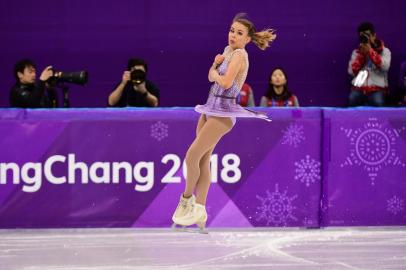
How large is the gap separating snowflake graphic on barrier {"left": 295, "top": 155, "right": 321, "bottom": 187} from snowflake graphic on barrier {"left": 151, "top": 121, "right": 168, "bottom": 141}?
122 centimetres

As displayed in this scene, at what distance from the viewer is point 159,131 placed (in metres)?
7.52

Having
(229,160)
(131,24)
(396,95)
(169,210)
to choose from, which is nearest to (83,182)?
(169,210)

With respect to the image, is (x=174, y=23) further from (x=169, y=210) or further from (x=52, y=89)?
(x=169, y=210)

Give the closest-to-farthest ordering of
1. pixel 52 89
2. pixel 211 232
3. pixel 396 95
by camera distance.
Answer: pixel 211 232 < pixel 52 89 < pixel 396 95

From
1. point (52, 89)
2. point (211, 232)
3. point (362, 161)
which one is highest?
point (52, 89)

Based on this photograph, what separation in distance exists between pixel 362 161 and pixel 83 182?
8.26 feet

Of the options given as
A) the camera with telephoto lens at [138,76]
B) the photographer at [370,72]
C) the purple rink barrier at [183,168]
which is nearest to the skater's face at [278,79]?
the photographer at [370,72]

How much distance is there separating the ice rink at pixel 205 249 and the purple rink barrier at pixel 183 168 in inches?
6.0

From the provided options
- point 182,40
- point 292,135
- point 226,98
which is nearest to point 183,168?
Result: point 292,135

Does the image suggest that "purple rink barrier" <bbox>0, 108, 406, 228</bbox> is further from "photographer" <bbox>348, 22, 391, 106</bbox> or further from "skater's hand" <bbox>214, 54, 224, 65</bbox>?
"skater's hand" <bbox>214, 54, 224, 65</bbox>

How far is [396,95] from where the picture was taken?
9930mm

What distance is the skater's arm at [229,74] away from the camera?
5.00m

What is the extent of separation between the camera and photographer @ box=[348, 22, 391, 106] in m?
9.09

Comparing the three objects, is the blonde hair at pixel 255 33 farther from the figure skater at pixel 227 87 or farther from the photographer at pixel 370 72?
the photographer at pixel 370 72
